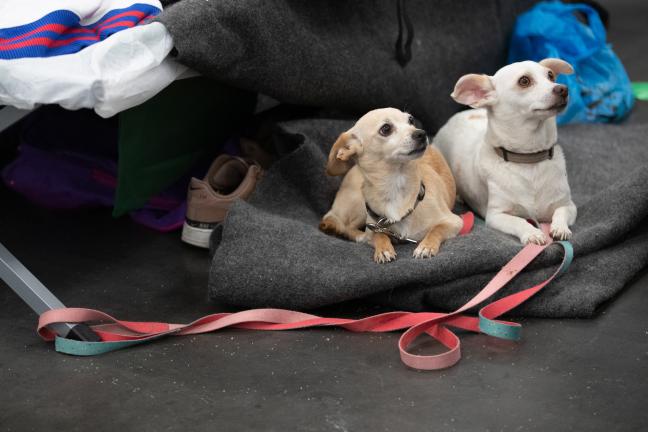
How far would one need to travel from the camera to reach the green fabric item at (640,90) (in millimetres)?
3920

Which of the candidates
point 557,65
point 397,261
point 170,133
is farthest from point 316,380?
point 557,65

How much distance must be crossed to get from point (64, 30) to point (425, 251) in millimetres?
1040

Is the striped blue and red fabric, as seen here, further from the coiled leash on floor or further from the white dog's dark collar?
the white dog's dark collar

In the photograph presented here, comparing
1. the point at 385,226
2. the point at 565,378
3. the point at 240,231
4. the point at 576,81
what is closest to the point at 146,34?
the point at 240,231

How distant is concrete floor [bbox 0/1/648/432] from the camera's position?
1799 millimetres

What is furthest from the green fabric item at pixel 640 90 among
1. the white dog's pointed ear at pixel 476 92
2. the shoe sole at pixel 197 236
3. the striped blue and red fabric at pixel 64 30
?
the striped blue and red fabric at pixel 64 30

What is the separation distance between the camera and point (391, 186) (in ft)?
7.82

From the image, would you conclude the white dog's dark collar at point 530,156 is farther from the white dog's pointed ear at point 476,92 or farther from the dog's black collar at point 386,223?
the dog's black collar at point 386,223

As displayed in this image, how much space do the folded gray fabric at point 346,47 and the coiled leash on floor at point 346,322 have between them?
67 centimetres

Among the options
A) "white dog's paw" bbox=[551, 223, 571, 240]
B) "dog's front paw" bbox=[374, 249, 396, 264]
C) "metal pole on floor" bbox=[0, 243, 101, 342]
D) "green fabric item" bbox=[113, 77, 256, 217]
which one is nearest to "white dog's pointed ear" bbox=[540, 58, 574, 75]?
"white dog's paw" bbox=[551, 223, 571, 240]

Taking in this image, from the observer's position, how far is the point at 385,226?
2402mm

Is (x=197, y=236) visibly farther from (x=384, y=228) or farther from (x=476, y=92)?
(x=476, y=92)

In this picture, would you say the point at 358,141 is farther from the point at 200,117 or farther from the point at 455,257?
the point at 200,117

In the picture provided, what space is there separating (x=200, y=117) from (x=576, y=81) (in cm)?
149
